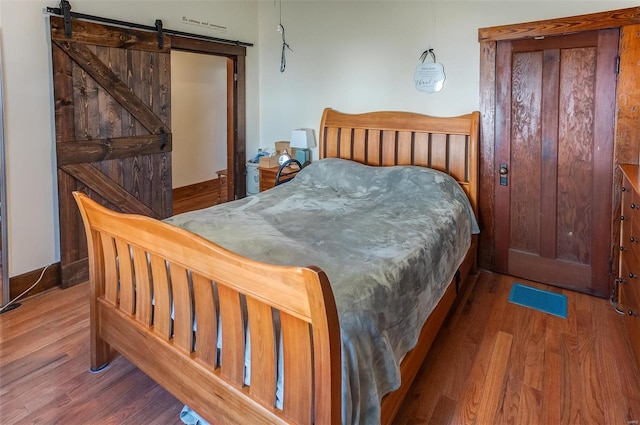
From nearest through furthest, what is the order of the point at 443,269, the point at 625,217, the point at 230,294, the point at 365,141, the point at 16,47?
the point at 230,294
the point at 443,269
the point at 625,217
the point at 16,47
the point at 365,141

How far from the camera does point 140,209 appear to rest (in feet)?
12.1

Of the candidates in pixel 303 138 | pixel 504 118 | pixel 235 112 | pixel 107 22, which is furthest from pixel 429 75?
pixel 107 22

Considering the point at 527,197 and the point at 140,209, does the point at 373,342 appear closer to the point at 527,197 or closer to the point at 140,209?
the point at 527,197

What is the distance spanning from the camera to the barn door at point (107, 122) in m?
3.04

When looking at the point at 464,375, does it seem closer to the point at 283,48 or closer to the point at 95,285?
the point at 95,285

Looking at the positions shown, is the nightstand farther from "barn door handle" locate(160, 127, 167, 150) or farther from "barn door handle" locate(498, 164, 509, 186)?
"barn door handle" locate(498, 164, 509, 186)

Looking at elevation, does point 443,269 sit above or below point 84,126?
below

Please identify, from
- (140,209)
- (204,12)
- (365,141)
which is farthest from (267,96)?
(140,209)

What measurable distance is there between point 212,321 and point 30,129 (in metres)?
2.39

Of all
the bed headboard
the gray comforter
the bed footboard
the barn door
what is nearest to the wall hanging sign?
the bed headboard

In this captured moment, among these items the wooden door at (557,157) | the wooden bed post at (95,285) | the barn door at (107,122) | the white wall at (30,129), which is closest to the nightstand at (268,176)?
the barn door at (107,122)

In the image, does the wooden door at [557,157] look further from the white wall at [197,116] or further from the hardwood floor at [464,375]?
the white wall at [197,116]

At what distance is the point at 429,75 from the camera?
3.49 meters

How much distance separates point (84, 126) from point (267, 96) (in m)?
2.10
